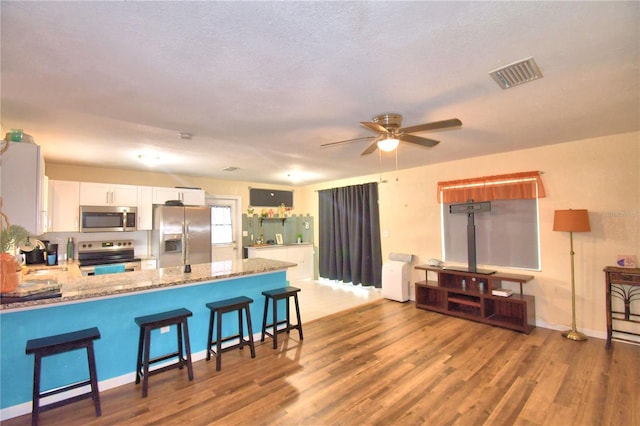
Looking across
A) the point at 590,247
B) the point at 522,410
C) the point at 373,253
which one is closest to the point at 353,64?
the point at 522,410

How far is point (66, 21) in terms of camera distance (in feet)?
4.77

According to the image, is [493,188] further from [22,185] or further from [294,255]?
[22,185]

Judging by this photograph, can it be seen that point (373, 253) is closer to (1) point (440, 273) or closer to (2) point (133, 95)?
(1) point (440, 273)

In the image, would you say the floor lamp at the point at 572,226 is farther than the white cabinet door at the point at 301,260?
No

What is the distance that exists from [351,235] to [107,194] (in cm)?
455

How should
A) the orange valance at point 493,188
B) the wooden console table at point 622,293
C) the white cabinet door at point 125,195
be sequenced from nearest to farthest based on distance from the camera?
the wooden console table at point 622,293, the orange valance at point 493,188, the white cabinet door at point 125,195

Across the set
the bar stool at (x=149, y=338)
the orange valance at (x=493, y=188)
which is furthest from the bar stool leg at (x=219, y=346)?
the orange valance at (x=493, y=188)

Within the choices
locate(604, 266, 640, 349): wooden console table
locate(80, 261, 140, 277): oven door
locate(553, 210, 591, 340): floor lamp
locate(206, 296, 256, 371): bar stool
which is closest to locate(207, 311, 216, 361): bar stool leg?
locate(206, 296, 256, 371): bar stool

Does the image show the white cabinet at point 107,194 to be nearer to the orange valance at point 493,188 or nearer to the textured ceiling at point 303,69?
the textured ceiling at point 303,69

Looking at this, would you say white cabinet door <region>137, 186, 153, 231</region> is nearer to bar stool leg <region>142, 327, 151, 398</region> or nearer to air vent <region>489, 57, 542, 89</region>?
bar stool leg <region>142, 327, 151, 398</region>

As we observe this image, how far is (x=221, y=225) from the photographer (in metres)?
6.62

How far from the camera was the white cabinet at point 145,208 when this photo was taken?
5070mm

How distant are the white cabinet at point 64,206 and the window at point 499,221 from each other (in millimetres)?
5716

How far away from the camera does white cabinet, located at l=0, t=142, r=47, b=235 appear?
2434 millimetres
